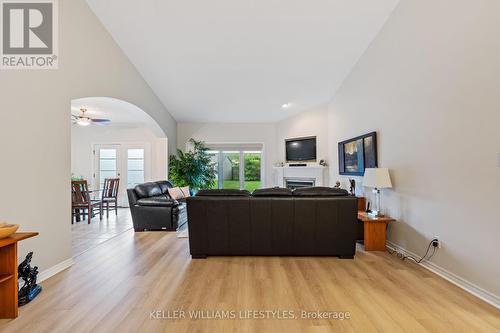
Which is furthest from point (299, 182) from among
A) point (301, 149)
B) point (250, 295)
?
point (250, 295)

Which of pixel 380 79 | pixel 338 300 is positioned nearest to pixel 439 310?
pixel 338 300

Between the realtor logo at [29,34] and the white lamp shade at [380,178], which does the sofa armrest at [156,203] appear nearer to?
the realtor logo at [29,34]

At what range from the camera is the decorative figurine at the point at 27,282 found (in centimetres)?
218

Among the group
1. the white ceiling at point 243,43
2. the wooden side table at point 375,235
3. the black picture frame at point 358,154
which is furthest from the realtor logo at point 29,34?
the black picture frame at point 358,154

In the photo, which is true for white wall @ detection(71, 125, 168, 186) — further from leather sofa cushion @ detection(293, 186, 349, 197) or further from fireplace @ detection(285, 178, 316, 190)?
leather sofa cushion @ detection(293, 186, 349, 197)

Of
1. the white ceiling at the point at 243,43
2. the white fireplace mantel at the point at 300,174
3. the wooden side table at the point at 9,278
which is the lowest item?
the wooden side table at the point at 9,278

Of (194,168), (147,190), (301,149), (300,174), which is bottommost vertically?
(147,190)

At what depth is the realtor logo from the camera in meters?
2.50

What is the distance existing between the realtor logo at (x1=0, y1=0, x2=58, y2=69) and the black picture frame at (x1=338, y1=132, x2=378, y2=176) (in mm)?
4769

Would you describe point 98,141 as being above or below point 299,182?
above

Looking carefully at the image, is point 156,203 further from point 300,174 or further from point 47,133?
point 300,174

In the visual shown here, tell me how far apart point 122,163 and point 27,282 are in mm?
5813

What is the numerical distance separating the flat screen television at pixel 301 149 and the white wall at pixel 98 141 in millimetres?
4219

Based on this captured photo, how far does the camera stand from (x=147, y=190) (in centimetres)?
507
